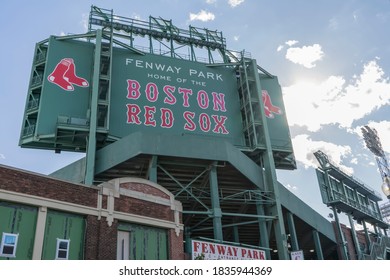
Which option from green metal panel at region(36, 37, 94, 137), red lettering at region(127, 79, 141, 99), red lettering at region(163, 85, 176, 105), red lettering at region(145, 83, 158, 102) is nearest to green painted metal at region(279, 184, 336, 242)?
red lettering at region(163, 85, 176, 105)

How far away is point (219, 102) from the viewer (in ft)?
125

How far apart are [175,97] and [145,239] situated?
59.6 feet

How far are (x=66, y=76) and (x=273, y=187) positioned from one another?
19.1 metres

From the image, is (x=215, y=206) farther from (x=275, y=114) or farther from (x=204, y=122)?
(x=275, y=114)

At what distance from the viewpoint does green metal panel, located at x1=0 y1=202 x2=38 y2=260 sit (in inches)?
643

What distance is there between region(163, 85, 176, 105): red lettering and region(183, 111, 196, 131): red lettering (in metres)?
1.53

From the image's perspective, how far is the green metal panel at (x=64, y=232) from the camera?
17328mm

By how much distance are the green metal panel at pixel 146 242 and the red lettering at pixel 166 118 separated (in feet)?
47.6

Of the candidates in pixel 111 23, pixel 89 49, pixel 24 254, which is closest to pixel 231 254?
Result: pixel 24 254

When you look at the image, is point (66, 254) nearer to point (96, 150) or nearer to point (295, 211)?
point (96, 150)

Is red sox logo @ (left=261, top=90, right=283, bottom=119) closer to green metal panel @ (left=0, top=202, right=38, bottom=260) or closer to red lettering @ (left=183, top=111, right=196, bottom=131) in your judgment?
red lettering @ (left=183, top=111, right=196, bottom=131)

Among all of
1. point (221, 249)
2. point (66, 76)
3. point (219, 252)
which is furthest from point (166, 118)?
point (219, 252)

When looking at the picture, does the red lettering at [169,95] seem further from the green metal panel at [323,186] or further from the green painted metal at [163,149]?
the green metal panel at [323,186]

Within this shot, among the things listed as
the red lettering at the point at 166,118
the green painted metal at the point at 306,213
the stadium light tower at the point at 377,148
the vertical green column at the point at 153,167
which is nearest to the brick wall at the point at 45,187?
the vertical green column at the point at 153,167
